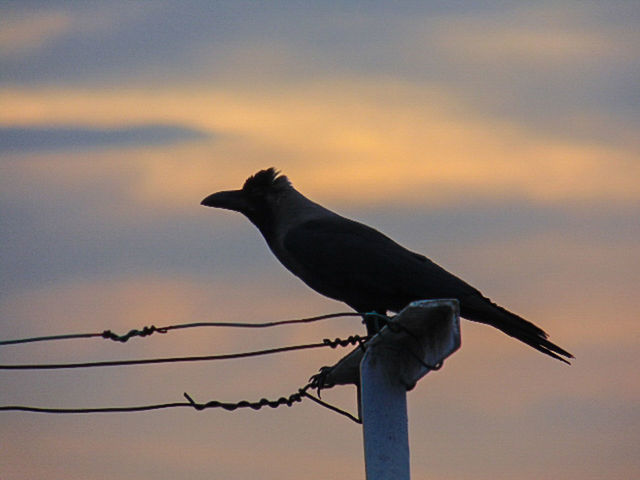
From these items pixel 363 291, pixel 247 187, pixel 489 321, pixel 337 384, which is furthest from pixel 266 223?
pixel 337 384

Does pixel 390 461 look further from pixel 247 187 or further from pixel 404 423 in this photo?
pixel 247 187

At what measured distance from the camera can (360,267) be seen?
8.02m

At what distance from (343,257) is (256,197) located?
4.18 ft

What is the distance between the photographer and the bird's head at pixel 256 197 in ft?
29.6

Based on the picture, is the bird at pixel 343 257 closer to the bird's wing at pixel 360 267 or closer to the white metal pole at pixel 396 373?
the bird's wing at pixel 360 267

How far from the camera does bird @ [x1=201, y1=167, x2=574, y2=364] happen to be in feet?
24.7

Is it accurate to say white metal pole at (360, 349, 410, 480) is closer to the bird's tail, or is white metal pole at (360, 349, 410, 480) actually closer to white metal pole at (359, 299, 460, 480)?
white metal pole at (359, 299, 460, 480)

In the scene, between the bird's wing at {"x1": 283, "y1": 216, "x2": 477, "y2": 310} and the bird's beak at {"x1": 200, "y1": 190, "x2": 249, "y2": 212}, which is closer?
the bird's wing at {"x1": 283, "y1": 216, "x2": 477, "y2": 310}

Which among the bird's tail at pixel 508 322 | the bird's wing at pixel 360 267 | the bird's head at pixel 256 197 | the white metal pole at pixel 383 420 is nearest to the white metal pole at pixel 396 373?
the white metal pole at pixel 383 420

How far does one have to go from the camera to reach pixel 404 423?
405cm

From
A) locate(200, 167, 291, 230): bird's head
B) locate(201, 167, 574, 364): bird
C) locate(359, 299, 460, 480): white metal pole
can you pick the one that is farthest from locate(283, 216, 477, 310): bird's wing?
locate(359, 299, 460, 480): white metal pole

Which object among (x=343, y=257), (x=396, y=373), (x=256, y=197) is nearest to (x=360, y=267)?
(x=343, y=257)

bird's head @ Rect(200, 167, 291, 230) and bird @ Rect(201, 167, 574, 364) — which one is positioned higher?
bird's head @ Rect(200, 167, 291, 230)

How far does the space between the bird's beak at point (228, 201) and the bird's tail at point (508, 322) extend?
2.50 metres
